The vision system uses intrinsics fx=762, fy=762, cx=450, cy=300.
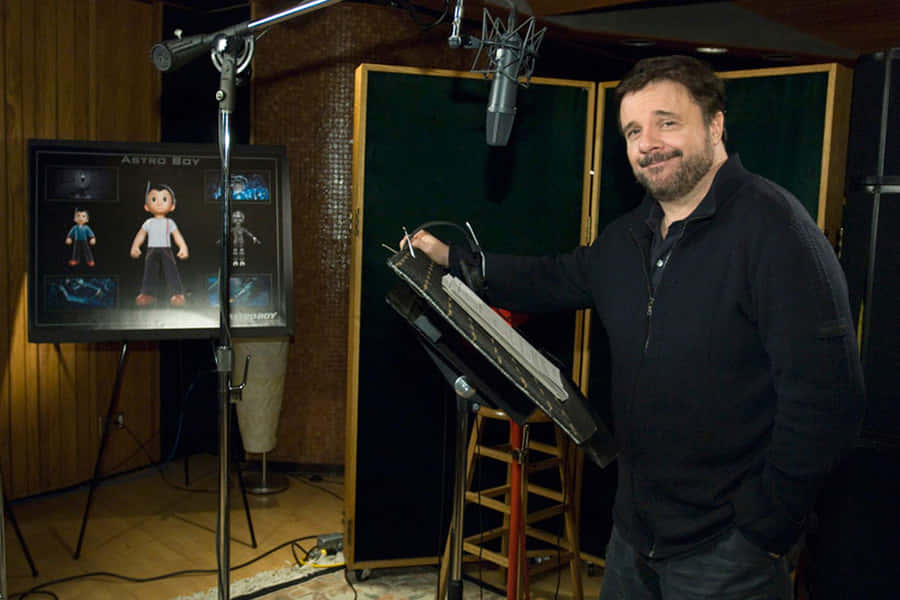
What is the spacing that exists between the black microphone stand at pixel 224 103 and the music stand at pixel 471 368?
1.74 feet

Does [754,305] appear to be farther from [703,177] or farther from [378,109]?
[378,109]

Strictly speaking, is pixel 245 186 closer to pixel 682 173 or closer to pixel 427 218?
pixel 427 218

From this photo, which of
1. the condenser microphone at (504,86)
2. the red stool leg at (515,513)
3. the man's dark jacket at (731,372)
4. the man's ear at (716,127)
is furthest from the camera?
the red stool leg at (515,513)

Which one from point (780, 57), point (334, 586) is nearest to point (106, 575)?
point (334, 586)

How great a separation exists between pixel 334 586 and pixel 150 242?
1.49 meters

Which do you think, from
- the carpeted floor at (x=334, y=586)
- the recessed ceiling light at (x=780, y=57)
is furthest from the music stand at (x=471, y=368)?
the recessed ceiling light at (x=780, y=57)

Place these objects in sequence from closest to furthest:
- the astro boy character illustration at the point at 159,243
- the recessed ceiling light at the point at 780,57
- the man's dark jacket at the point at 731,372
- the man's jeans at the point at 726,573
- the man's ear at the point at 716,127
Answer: the man's dark jacket at the point at 731,372
the man's jeans at the point at 726,573
the man's ear at the point at 716,127
the astro boy character illustration at the point at 159,243
the recessed ceiling light at the point at 780,57

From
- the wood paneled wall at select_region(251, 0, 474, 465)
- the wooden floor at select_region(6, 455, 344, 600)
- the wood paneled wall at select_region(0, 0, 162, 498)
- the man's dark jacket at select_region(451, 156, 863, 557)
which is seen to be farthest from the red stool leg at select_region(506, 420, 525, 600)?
the wood paneled wall at select_region(0, 0, 162, 498)

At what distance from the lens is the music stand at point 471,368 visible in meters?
1.37

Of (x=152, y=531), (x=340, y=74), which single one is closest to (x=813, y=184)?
(x=340, y=74)

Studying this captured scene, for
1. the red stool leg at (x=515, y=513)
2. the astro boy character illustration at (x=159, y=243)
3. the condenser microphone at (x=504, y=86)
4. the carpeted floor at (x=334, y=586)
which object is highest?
the condenser microphone at (x=504, y=86)

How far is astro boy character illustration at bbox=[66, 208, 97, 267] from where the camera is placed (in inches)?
114

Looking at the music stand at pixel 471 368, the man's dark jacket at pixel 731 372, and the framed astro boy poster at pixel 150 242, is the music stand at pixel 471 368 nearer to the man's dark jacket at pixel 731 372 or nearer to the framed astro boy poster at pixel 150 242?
the man's dark jacket at pixel 731 372

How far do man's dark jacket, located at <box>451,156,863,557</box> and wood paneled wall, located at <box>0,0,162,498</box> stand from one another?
2.78 meters
